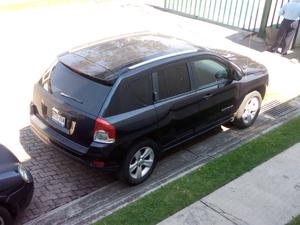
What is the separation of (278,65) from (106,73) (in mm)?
6735

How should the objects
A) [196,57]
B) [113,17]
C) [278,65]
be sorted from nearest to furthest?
[196,57]
[278,65]
[113,17]

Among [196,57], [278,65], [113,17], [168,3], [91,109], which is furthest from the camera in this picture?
[168,3]

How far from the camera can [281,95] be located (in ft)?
29.9

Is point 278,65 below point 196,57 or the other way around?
below

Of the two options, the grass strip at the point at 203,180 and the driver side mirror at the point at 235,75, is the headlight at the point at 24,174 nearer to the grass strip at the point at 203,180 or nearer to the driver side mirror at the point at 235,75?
the grass strip at the point at 203,180

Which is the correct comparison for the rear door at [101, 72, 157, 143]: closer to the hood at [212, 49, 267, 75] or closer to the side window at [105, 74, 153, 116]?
the side window at [105, 74, 153, 116]

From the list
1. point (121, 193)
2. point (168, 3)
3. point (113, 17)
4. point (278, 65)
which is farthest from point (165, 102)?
point (168, 3)

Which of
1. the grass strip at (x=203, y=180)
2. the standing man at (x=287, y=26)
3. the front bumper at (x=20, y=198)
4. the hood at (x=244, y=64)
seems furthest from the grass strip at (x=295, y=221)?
the standing man at (x=287, y=26)

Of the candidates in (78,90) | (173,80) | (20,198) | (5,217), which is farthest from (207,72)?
(5,217)

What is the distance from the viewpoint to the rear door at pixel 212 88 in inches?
252

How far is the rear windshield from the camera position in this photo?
532 centimetres

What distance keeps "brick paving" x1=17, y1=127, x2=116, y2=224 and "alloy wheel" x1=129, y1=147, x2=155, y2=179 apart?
420mm

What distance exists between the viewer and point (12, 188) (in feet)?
15.0

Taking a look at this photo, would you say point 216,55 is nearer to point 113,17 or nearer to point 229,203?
point 229,203
